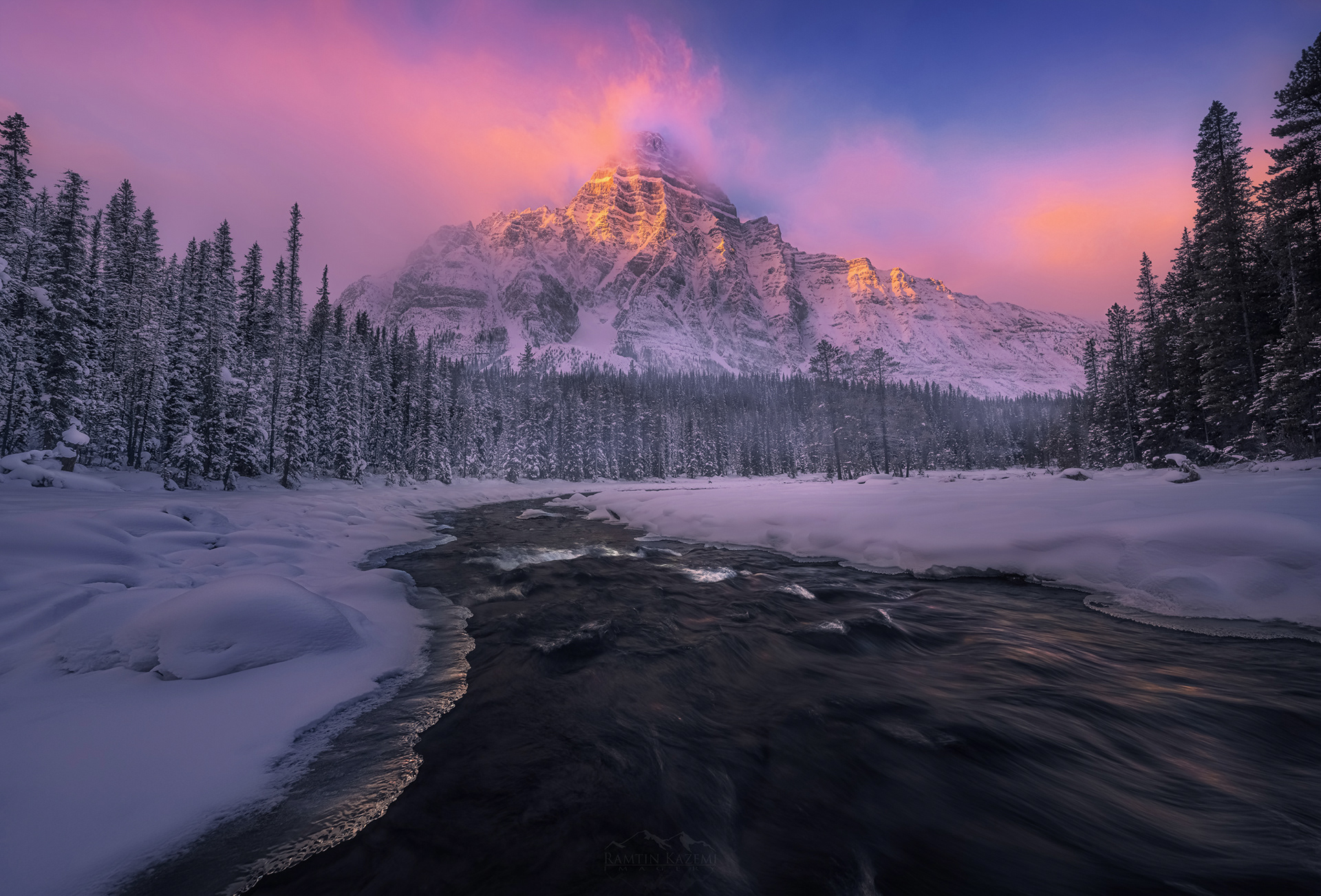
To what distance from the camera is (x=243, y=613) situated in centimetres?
412

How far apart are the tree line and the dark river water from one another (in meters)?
22.8

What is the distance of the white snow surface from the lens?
217cm

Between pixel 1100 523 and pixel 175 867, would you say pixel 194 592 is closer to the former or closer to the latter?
pixel 175 867

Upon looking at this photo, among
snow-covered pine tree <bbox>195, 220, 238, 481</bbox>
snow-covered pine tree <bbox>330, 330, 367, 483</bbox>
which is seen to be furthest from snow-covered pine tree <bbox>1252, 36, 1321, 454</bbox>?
snow-covered pine tree <bbox>330, 330, 367, 483</bbox>

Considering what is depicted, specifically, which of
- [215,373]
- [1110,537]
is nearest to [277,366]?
[215,373]

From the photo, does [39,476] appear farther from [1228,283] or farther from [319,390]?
[1228,283]

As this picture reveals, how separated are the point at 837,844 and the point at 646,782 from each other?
1.24m

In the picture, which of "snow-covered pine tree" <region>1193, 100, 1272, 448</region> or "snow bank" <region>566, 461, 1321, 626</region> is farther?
"snow-covered pine tree" <region>1193, 100, 1272, 448</region>

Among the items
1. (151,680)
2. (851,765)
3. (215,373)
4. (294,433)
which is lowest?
(851,765)

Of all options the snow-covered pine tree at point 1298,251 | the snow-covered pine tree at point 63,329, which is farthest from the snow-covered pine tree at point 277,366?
the snow-covered pine tree at point 1298,251

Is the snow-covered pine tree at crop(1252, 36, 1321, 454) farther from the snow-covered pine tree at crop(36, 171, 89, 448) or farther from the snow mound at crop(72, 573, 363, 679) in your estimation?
the snow-covered pine tree at crop(36, 171, 89, 448)

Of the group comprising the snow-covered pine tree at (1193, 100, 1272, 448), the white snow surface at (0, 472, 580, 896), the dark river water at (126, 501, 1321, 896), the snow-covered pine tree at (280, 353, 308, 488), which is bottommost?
the dark river water at (126, 501, 1321, 896)

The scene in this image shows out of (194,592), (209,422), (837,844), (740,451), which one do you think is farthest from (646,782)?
(740,451)

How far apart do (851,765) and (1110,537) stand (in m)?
6.41
